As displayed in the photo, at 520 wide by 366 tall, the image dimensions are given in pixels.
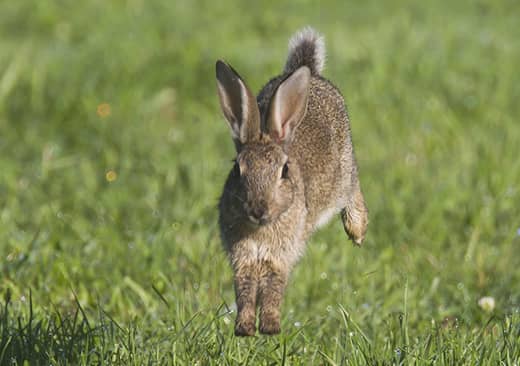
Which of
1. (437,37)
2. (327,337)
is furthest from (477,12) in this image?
(327,337)

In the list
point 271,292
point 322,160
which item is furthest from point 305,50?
point 271,292

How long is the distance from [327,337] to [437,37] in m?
5.14

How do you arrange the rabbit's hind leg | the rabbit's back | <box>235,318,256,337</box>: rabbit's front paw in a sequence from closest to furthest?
<box>235,318,256,337</box>: rabbit's front paw → the rabbit's back → the rabbit's hind leg

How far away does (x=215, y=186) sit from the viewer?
633cm

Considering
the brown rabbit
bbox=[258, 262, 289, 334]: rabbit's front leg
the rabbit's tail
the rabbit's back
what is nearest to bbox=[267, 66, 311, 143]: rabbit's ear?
the brown rabbit

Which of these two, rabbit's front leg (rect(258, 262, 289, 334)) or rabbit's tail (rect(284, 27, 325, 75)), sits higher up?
rabbit's tail (rect(284, 27, 325, 75))

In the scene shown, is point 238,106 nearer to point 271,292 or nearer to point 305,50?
point 271,292

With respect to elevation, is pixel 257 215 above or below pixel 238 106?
below

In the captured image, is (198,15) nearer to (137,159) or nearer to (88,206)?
(137,159)

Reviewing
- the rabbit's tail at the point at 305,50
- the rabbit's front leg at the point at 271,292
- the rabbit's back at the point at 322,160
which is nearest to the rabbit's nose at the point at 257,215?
the rabbit's front leg at the point at 271,292

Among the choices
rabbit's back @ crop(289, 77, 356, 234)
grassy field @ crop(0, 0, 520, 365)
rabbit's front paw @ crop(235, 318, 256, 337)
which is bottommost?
grassy field @ crop(0, 0, 520, 365)

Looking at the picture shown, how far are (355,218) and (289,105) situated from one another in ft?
1.85

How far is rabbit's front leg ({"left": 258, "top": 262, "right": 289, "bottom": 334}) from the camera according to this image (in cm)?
279

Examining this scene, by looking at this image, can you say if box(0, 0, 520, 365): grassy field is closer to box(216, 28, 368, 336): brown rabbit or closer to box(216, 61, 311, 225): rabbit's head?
box(216, 28, 368, 336): brown rabbit
